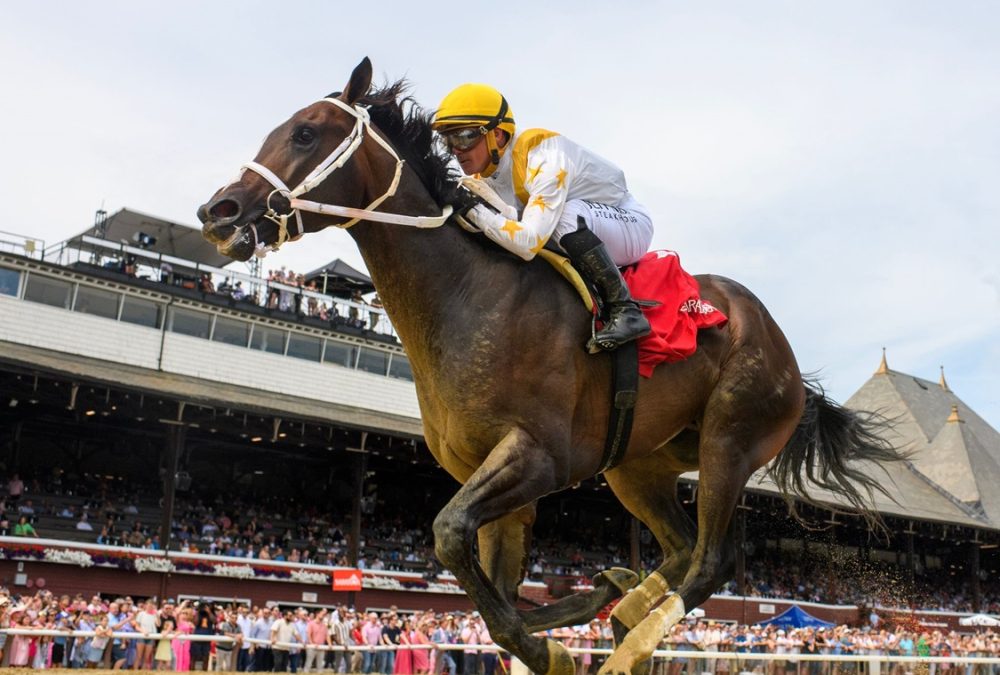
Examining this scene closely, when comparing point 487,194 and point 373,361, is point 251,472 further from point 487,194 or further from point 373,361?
point 487,194

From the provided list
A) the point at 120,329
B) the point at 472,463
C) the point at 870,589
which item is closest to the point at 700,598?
the point at 472,463

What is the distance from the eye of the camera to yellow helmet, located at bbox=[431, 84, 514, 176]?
16.0 feet

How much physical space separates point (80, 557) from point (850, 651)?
52.4ft

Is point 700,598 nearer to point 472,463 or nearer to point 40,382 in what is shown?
point 472,463

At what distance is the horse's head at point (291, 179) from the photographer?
4.34m

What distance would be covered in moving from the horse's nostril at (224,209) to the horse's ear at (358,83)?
757mm

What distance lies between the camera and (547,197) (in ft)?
15.5

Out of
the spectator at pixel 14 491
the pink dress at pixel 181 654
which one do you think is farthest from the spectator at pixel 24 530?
Answer: the pink dress at pixel 181 654

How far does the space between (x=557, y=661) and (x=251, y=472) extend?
2895cm

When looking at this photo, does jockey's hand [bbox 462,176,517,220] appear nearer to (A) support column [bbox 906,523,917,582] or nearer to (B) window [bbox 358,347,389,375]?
(B) window [bbox 358,347,389,375]

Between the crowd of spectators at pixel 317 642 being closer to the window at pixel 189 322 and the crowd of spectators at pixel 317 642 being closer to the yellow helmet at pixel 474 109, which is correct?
the yellow helmet at pixel 474 109

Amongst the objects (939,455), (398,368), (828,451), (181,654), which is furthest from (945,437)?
(828,451)

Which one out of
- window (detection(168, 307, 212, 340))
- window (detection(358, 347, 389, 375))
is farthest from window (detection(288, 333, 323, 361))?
window (detection(168, 307, 212, 340))

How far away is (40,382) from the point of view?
24359mm
